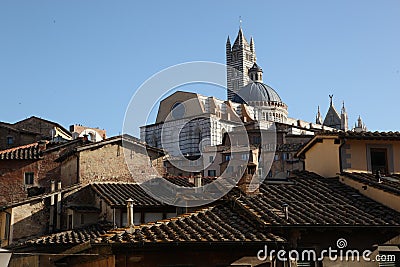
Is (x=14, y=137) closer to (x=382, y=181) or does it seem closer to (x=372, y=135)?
(x=372, y=135)

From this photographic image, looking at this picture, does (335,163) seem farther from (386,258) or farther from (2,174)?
(2,174)

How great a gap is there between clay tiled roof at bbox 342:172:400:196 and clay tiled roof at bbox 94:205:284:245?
3.69m

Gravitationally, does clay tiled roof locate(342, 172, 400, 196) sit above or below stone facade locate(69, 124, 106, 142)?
below

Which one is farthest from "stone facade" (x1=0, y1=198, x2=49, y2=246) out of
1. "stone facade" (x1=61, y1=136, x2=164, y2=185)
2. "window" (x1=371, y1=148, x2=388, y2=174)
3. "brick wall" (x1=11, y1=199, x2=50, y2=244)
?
"window" (x1=371, y1=148, x2=388, y2=174)

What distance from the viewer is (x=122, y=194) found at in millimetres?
25516

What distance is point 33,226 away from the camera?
2681 cm

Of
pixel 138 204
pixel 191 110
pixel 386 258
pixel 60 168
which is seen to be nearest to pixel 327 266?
pixel 386 258

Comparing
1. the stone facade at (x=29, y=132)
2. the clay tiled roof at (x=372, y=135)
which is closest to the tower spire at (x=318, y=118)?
the stone facade at (x=29, y=132)

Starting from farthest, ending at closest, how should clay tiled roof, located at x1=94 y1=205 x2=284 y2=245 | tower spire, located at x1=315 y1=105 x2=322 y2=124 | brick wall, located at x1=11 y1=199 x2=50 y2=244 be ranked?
tower spire, located at x1=315 y1=105 x2=322 y2=124, brick wall, located at x1=11 y1=199 x2=50 y2=244, clay tiled roof, located at x1=94 y1=205 x2=284 y2=245

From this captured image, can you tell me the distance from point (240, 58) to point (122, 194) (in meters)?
106

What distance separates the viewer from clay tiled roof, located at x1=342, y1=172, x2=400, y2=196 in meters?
15.1

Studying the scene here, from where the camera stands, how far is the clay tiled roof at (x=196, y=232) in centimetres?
1262

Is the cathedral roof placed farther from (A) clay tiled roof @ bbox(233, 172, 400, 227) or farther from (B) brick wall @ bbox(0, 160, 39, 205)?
(A) clay tiled roof @ bbox(233, 172, 400, 227)

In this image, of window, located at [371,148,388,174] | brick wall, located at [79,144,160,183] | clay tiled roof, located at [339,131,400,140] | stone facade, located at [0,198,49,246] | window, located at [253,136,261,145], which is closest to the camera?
clay tiled roof, located at [339,131,400,140]
